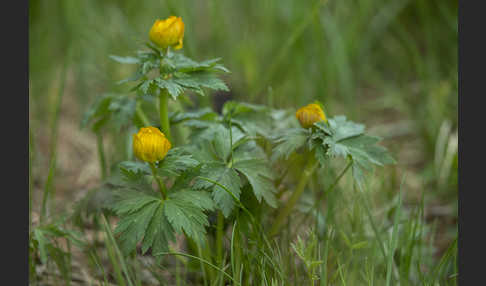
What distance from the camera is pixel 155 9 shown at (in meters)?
3.38

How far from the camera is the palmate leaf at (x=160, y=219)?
133 centimetres

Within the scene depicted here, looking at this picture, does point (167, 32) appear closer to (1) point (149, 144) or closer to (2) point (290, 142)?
(1) point (149, 144)

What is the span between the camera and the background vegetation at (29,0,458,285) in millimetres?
2547

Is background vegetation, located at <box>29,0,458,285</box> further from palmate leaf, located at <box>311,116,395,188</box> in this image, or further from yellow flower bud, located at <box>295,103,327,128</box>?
yellow flower bud, located at <box>295,103,327,128</box>

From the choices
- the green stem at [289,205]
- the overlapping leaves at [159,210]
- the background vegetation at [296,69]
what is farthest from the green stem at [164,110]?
the background vegetation at [296,69]

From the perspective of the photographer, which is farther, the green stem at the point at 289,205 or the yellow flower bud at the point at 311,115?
the green stem at the point at 289,205

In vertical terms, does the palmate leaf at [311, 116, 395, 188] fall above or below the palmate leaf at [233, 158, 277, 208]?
above

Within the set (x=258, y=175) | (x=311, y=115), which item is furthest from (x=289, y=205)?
(x=311, y=115)

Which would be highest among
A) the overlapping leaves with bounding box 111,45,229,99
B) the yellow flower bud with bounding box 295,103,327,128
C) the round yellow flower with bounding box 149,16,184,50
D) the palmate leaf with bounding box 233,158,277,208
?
the round yellow flower with bounding box 149,16,184,50

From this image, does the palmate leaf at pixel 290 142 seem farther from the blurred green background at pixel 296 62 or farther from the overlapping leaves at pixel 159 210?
the blurred green background at pixel 296 62

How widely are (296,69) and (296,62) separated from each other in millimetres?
47

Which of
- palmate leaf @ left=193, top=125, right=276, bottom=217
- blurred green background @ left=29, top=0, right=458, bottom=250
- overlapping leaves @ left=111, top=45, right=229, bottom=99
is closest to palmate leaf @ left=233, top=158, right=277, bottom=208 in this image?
palmate leaf @ left=193, top=125, right=276, bottom=217

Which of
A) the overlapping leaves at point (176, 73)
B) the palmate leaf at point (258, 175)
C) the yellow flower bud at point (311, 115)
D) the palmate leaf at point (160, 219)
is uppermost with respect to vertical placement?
the overlapping leaves at point (176, 73)

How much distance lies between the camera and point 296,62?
291 centimetres
